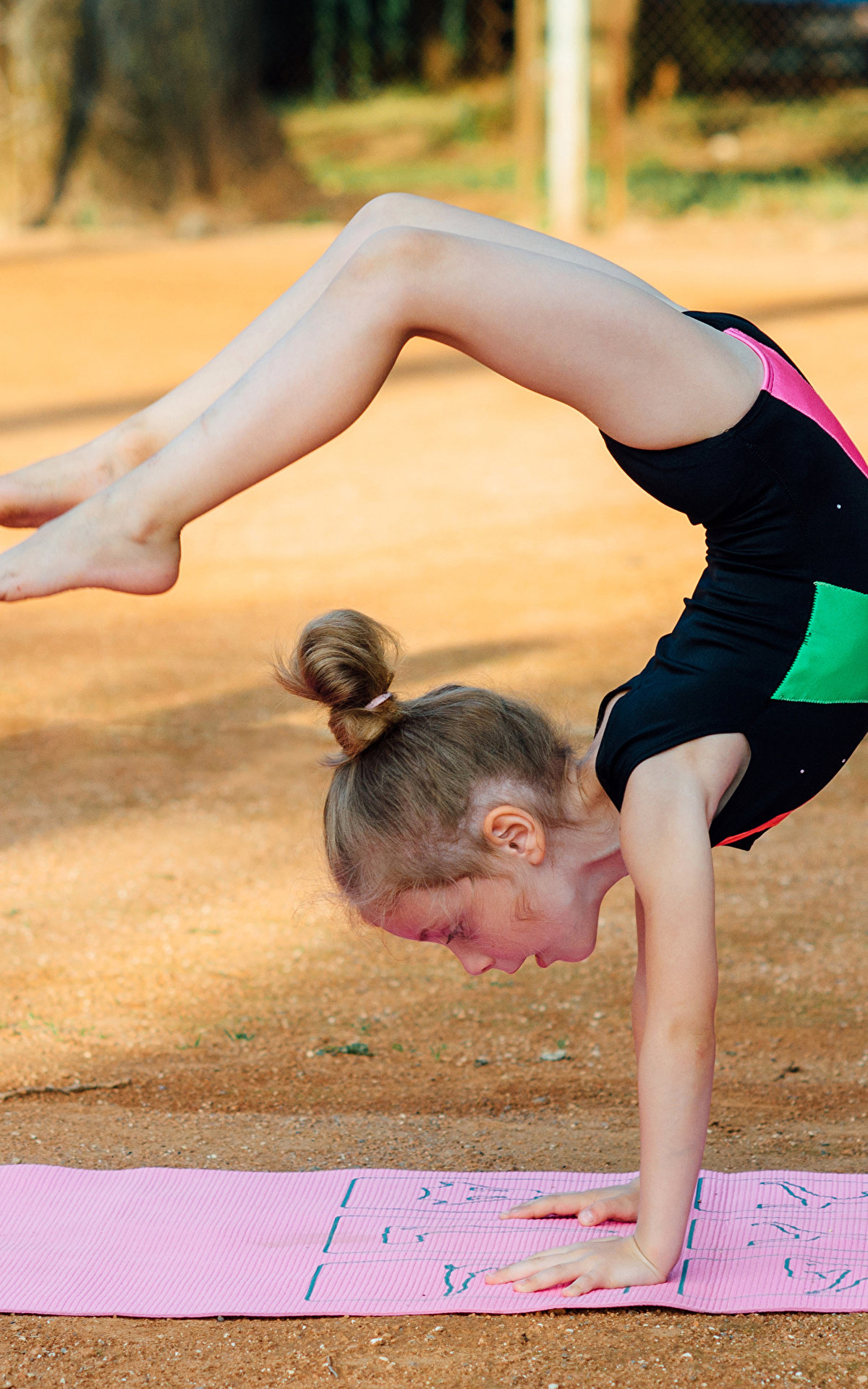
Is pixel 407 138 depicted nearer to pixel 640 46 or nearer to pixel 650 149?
pixel 650 149

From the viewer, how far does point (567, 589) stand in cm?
562

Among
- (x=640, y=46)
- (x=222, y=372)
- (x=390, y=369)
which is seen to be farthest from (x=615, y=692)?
(x=640, y=46)

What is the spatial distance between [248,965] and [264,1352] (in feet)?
4.05

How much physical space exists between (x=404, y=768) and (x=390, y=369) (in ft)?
1.65

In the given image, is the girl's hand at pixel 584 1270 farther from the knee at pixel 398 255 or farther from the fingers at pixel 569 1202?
the knee at pixel 398 255

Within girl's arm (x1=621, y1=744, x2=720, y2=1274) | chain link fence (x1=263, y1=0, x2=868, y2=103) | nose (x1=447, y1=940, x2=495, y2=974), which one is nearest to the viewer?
Result: girl's arm (x1=621, y1=744, x2=720, y2=1274)

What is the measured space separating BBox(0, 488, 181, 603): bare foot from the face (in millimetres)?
538

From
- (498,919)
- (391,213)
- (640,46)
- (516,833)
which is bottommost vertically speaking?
(640,46)

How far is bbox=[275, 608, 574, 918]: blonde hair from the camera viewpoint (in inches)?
77.7

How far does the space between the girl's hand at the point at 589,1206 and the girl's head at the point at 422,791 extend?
403mm

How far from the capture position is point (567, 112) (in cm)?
1169

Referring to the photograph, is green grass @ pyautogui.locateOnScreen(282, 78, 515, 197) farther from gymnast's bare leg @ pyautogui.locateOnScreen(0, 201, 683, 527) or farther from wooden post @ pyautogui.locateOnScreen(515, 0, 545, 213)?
gymnast's bare leg @ pyautogui.locateOnScreen(0, 201, 683, 527)

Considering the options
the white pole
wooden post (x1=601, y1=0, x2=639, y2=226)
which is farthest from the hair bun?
wooden post (x1=601, y1=0, x2=639, y2=226)

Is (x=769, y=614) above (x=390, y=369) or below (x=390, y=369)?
below
